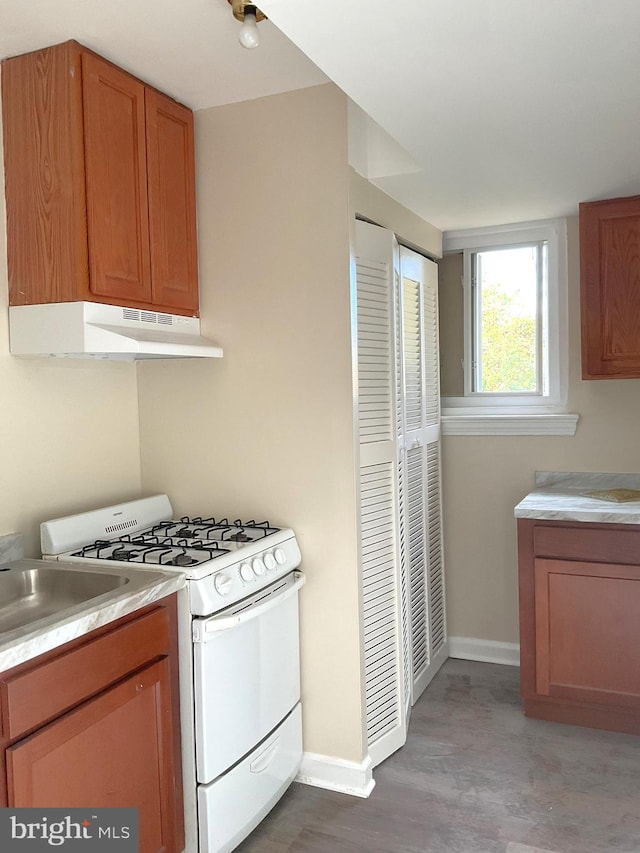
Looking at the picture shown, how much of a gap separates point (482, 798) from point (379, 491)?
1092 mm

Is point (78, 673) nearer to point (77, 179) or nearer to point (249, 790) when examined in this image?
point (249, 790)

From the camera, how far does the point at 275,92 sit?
7.99 feet

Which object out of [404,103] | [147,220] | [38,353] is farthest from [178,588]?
[404,103]

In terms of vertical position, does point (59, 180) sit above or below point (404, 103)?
below

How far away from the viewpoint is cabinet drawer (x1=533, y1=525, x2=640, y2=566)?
2.69 metres

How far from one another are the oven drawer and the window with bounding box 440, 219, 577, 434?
1747 mm

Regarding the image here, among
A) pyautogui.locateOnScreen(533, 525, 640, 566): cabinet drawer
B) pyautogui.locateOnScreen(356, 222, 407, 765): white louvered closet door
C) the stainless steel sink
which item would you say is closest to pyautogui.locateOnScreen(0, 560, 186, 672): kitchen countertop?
the stainless steel sink

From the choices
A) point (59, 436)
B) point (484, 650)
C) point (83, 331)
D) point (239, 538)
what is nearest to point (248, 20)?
point (83, 331)

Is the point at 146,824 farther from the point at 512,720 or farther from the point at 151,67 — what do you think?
the point at 151,67

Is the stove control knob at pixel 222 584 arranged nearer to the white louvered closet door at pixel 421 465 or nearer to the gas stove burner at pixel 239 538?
the gas stove burner at pixel 239 538

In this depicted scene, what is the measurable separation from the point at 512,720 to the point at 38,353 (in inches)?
91.4

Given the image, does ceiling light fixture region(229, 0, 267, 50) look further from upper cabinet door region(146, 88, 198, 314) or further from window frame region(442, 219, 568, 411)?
window frame region(442, 219, 568, 411)

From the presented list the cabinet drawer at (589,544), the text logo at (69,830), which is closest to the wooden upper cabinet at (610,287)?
the cabinet drawer at (589,544)

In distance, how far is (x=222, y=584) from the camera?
2.04 metres
